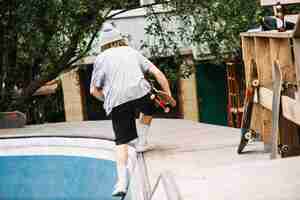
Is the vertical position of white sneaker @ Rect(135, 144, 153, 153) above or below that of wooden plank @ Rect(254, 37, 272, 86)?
below

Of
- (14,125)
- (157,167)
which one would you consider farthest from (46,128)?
(157,167)

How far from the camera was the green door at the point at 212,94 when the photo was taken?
66.4 ft

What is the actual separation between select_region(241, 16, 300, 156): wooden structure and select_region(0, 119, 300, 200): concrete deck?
410mm

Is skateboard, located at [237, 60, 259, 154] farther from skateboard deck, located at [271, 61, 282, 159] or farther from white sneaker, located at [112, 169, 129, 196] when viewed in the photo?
white sneaker, located at [112, 169, 129, 196]

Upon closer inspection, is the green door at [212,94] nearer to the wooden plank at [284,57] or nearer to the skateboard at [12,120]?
the skateboard at [12,120]

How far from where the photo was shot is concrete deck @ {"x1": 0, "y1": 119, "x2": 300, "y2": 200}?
3.71 m

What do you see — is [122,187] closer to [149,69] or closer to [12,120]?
[149,69]

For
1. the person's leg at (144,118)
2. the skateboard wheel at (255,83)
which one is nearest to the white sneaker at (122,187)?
the person's leg at (144,118)

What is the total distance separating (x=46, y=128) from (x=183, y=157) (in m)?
5.74

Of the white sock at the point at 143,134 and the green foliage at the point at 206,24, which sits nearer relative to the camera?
the white sock at the point at 143,134

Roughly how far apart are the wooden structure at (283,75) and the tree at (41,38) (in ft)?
22.1

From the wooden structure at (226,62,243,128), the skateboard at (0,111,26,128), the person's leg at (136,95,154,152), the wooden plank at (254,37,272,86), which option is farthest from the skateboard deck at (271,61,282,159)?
the wooden structure at (226,62,243,128)

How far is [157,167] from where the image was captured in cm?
830

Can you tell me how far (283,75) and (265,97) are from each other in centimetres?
94
